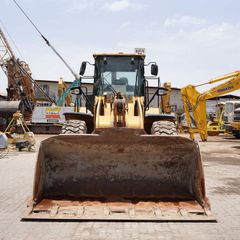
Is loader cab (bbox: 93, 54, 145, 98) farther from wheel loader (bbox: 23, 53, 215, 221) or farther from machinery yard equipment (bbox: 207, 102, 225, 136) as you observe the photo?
machinery yard equipment (bbox: 207, 102, 225, 136)

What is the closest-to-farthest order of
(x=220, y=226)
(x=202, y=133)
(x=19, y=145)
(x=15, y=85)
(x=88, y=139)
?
(x=220, y=226), (x=88, y=139), (x=19, y=145), (x=202, y=133), (x=15, y=85)

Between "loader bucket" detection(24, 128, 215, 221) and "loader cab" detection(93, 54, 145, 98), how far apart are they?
7.92ft

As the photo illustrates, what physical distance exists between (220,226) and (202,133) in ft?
53.6

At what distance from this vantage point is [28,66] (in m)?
33.7

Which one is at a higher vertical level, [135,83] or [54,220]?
[135,83]

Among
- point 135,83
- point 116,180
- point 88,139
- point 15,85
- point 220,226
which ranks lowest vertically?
point 220,226

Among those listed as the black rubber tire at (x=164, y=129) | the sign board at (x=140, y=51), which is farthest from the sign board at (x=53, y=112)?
the black rubber tire at (x=164, y=129)

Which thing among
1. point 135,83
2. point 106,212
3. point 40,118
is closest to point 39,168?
point 106,212

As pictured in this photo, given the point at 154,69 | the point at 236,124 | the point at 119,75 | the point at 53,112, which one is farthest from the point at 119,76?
the point at 53,112

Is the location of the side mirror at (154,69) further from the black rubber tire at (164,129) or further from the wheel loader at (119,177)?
the wheel loader at (119,177)

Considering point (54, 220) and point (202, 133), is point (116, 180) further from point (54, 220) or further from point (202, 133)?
point (202, 133)

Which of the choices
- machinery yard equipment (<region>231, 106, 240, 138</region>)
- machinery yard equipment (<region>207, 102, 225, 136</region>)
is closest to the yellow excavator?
machinery yard equipment (<region>231, 106, 240, 138</region>)

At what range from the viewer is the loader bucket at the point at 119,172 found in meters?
5.87

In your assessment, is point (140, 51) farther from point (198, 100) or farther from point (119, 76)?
point (198, 100)
